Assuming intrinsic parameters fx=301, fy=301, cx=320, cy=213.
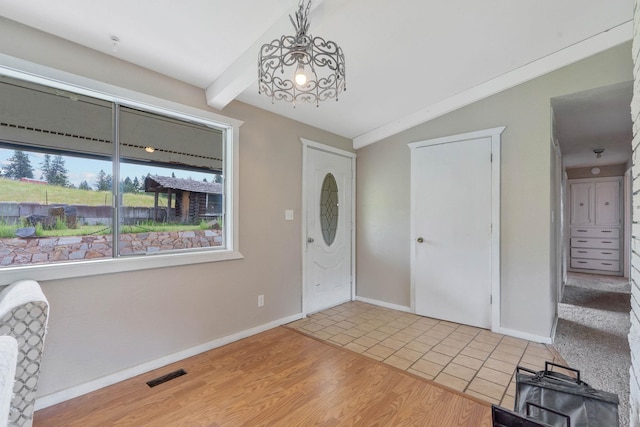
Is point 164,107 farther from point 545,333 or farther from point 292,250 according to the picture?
point 545,333

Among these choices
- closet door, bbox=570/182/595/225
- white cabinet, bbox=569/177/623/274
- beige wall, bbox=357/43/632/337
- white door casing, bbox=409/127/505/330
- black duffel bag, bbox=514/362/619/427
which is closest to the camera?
black duffel bag, bbox=514/362/619/427

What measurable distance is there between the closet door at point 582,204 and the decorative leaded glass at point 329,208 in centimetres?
555

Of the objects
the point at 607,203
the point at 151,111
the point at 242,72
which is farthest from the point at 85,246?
the point at 607,203

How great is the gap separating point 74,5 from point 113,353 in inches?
85.4

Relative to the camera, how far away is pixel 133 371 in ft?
7.18

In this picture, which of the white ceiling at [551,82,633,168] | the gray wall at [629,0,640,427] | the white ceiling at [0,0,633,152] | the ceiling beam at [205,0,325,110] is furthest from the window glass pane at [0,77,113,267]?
the white ceiling at [551,82,633,168]

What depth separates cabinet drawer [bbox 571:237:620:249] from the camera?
5797 mm

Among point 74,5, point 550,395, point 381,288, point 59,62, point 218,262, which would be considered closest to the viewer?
point 550,395

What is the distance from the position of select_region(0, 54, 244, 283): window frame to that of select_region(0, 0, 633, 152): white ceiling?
22 centimetres

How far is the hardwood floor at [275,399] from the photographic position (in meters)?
1.75

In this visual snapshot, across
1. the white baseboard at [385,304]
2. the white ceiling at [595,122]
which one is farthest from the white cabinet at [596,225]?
the white baseboard at [385,304]

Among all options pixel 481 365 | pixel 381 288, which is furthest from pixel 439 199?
pixel 481 365

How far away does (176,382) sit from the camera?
2.13 metres

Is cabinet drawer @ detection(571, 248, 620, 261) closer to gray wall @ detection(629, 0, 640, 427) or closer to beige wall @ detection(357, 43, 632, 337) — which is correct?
beige wall @ detection(357, 43, 632, 337)
